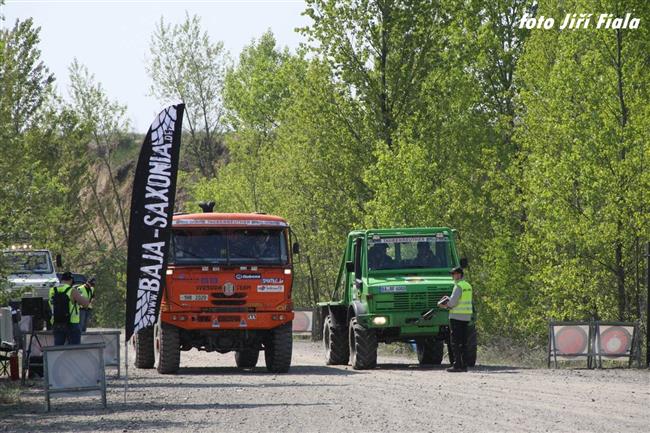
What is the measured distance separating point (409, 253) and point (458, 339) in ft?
8.65

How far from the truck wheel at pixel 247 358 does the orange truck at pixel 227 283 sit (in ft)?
9.84

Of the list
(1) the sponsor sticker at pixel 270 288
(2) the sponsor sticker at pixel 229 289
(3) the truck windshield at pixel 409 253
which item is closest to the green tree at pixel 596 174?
(3) the truck windshield at pixel 409 253

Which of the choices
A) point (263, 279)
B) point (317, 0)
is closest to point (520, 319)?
point (317, 0)

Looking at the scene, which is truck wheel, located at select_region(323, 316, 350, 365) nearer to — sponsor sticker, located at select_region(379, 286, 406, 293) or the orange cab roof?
sponsor sticker, located at select_region(379, 286, 406, 293)

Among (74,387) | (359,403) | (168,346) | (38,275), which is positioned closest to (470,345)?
(168,346)

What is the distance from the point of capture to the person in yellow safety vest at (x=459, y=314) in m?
25.7

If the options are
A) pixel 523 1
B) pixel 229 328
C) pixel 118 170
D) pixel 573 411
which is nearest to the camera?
pixel 573 411

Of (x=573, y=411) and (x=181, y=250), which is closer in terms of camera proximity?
(x=573, y=411)

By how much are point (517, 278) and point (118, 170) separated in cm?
7871

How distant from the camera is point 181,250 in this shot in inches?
1051

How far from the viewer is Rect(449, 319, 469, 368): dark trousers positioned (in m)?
25.8

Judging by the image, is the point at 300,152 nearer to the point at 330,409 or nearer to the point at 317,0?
the point at 317,0

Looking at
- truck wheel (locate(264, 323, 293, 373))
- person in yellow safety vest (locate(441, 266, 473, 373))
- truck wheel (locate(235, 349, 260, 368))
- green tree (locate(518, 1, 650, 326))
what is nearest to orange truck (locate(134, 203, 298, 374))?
truck wheel (locate(264, 323, 293, 373))

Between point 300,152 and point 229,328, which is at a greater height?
point 300,152
